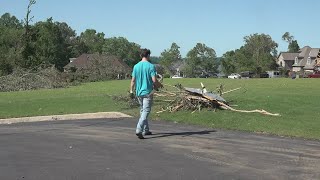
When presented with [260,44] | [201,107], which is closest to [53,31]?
[260,44]

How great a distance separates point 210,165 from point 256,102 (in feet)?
36.2

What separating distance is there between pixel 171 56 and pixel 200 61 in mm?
20185

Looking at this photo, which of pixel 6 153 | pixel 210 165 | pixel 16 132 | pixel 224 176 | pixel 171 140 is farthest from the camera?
pixel 16 132

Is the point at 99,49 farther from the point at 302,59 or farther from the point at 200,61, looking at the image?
the point at 302,59

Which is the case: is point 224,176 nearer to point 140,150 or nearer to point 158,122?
point 140,150

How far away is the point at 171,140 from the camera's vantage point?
1048cm

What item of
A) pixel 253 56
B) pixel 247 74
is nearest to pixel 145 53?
pixel 247 74

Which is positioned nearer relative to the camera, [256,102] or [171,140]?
[171,140]

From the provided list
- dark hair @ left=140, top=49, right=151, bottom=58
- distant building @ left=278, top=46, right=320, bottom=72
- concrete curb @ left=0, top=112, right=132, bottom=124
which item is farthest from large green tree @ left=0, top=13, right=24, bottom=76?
distant building @ left=278, top=46, right=320, bottom=72

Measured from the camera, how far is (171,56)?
151125 mm

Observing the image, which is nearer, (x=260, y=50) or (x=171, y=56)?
(x=260, y=50)

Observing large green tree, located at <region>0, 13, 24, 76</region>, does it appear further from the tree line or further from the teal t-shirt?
the teal t-shirt

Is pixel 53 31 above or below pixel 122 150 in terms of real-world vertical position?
above

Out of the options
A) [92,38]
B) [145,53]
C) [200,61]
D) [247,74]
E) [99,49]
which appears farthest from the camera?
[92,38]
